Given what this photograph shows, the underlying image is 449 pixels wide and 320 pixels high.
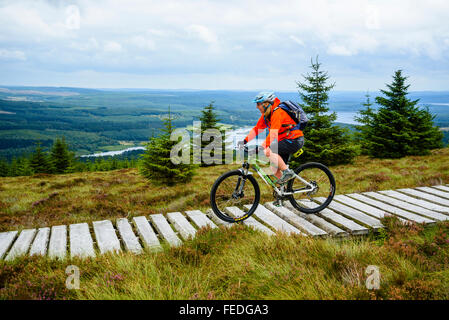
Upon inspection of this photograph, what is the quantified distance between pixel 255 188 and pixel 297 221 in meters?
1.08

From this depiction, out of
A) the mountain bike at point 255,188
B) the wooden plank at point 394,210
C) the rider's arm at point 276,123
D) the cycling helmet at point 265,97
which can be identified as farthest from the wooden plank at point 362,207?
the cycling helmet at point 265,97

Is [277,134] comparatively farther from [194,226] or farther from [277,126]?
[194,226]

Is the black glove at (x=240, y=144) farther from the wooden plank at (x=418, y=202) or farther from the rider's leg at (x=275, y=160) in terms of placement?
the wooden plank at (x=418, y=202)

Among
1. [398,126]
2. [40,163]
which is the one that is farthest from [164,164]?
[40,163]

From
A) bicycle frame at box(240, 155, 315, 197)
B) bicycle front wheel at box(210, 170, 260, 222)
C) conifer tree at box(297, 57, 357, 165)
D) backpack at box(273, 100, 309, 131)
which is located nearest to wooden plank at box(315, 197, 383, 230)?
bicycle frame at box(240, 155, 315, 197)

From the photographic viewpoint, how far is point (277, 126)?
540 cm

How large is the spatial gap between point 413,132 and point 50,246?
2851cm

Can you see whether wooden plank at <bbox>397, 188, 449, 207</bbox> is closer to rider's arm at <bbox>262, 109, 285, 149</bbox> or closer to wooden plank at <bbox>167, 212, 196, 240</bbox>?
rider's arm at <bbox>262, 109, 285, 149</bbox>

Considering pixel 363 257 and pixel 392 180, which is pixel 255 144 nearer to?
pixel 363 257

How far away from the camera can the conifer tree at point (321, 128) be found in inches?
894

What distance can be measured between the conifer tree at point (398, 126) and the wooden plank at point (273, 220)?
78.0 ft
